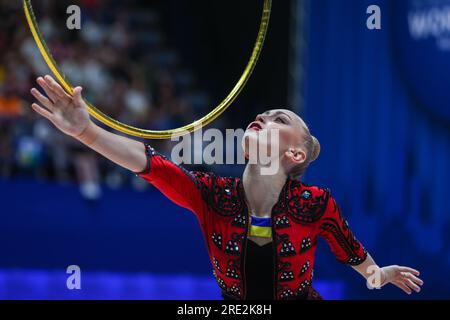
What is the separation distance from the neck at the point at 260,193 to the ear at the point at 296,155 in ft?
0.34

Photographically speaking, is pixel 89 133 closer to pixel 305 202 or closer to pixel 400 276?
pixel 305 202

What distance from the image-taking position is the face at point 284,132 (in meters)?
3.52

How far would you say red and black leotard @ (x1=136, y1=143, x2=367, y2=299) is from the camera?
3.46m

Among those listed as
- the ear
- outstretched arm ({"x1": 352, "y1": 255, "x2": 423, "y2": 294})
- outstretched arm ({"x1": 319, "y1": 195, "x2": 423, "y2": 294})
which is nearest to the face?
the ear

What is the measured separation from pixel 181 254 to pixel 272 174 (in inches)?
163

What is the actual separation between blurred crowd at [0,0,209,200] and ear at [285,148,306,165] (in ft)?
12.2

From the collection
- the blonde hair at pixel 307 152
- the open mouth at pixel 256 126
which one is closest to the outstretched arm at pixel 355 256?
the blonde hair at pixel 307 152

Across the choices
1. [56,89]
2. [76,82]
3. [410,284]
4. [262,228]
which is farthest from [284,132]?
[76,82]

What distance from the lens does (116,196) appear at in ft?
24.9

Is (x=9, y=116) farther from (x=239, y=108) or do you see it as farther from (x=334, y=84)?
(x=334, y=84)

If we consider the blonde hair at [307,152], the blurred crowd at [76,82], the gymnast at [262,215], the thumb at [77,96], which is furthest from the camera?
the blurred crowd at [76,82]

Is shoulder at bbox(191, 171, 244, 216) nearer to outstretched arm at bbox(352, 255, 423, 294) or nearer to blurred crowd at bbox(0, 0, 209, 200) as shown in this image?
outstretched arm at bbox(352, 255, 423, 294)

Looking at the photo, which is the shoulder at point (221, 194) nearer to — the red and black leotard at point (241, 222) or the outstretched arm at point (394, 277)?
the red and black leotard at point (241, 222)
